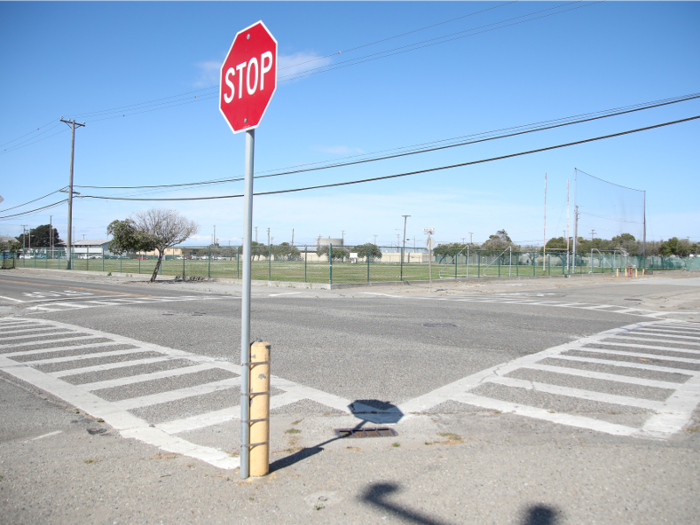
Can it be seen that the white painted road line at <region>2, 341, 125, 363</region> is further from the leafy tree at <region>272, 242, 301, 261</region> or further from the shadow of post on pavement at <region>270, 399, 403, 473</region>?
the leafy tree at <region>272, 242, 301, 261</region>

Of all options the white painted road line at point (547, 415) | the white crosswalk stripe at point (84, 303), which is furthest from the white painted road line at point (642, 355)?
the white crosswalk stripe at point (84, 303)

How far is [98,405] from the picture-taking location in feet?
17.8

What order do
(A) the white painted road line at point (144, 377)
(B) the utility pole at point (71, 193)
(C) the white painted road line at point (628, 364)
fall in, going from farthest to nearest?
(B) the utility pole at point (71, 193) < (C) the white painted road line at point (628, 364) < (A) the white painted road line at point (144, 377)

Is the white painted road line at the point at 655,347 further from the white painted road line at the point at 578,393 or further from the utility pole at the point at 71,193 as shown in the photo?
the utility pole at the point at 71,193

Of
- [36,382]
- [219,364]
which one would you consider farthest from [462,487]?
[36,382]

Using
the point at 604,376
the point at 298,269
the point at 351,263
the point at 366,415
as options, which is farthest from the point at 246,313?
the point at 298,269

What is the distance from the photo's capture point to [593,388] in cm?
615

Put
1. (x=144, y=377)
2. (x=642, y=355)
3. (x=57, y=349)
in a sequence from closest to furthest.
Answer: (x=144, y=377)
(x=642, y=355)
(x=57, y=349)

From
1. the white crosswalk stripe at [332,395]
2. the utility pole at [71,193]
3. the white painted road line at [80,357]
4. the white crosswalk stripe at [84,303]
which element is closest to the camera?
the white crosswalk stripe at [332,395]

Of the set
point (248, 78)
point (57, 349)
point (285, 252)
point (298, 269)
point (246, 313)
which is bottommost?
point (57, 349)

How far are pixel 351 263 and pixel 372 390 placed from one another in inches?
1151

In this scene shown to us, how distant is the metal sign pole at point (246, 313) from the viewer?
134 inches

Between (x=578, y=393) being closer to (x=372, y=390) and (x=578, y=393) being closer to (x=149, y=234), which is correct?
(x=372, y=390)

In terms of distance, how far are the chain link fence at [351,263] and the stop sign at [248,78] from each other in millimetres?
25319
